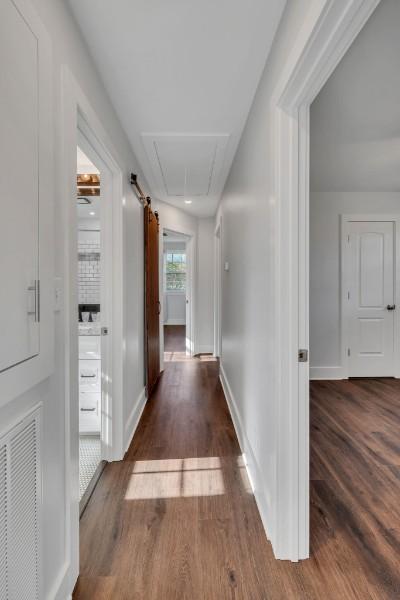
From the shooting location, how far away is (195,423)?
2.72 m

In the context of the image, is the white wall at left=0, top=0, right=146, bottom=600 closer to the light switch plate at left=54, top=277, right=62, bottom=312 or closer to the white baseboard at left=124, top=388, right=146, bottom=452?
the light switch plate at left=54, top=277, right=62, bottom=312

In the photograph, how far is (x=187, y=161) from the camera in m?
2.83

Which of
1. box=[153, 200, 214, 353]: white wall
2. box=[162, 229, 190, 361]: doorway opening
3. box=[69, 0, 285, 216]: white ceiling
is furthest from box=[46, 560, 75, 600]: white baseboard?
box=[162, 229, 190, 361]: doorway opening

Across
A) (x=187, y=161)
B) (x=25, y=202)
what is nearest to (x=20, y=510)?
(x=25, y=202)

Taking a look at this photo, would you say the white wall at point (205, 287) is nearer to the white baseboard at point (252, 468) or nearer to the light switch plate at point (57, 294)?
the white baseboard at point (252, 468)

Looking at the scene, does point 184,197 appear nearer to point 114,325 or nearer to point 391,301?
point 114,325

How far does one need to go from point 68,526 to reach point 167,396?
2202mm

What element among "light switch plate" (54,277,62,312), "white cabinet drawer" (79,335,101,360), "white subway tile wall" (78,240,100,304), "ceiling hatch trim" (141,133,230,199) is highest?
"ceiling hatch trim" (141,133,230,199)

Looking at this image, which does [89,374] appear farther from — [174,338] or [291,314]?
[174,338]

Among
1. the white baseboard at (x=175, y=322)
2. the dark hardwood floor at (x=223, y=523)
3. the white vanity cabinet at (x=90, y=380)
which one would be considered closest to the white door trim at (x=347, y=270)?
the dark hardwood floor at (x=223, y=523)

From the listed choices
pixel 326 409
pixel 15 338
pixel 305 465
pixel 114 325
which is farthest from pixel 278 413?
pixel 326 409

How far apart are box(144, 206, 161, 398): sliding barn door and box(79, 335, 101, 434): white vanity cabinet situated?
82cm

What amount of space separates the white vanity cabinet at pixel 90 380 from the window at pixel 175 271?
21.9 ft

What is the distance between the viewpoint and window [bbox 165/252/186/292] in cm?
897
